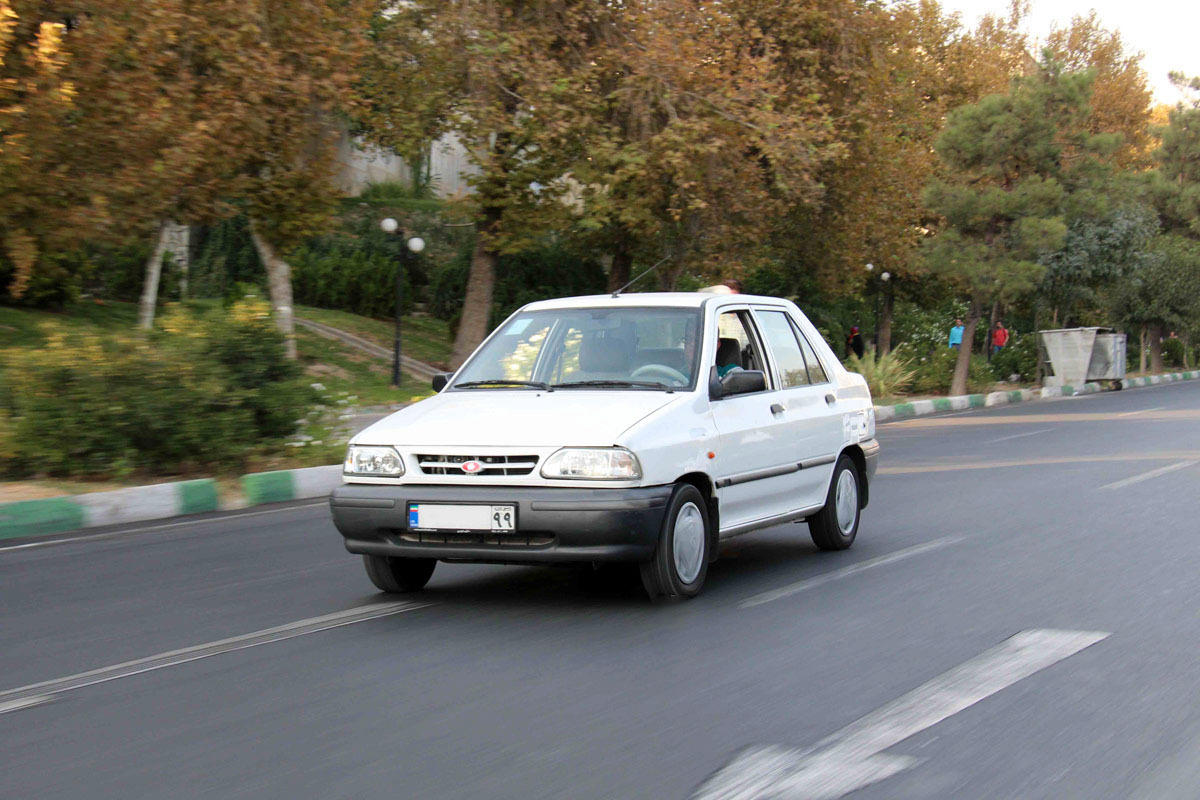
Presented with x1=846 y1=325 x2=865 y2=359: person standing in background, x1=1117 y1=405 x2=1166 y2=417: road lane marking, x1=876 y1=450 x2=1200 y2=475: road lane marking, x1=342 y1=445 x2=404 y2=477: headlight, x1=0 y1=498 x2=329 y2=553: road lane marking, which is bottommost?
x1=0 y1=498 x2=329 y2=553: road lane marking

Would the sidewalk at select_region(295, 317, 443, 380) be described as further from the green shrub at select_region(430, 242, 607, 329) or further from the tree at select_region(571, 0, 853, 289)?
the tree at select_region(571, 0, 853, 289)

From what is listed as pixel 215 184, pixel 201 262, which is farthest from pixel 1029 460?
pixel 201 262

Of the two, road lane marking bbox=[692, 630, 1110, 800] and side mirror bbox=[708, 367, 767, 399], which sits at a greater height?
side mirror bbox=[708, 367, 767, 399]

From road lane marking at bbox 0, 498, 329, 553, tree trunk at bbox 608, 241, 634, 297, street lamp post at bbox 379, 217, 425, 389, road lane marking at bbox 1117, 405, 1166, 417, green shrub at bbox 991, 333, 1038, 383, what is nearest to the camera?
road lane marking at bbox 0, 498, 329, 553

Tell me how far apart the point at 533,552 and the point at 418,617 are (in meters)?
0.68

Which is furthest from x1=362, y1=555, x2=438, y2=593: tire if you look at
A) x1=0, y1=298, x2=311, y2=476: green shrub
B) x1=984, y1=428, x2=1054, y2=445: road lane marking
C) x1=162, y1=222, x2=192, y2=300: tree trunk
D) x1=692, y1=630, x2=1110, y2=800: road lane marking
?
x1=162, y1=222, x2=192, y2=300: tree trunk

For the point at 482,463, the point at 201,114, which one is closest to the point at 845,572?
the point at 482,463

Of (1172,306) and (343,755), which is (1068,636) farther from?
(1172,306)


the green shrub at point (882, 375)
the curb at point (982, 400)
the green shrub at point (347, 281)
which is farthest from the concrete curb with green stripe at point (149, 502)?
the green shrub at point (347, 281)

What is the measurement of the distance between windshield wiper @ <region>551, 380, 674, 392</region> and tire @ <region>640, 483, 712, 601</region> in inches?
25.2

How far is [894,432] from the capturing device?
69.1 feet

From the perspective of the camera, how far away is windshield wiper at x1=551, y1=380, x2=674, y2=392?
711 centimetres

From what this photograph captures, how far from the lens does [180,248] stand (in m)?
32.2

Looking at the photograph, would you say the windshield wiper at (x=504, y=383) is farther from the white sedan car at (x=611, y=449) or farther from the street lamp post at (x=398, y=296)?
the street lamp post at (x=398, y=296)
